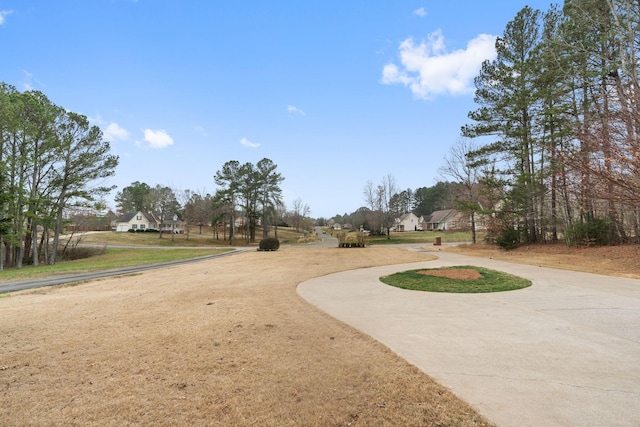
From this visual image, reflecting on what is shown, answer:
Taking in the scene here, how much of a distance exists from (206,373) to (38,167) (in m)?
27.8

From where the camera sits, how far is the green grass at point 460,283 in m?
8.36

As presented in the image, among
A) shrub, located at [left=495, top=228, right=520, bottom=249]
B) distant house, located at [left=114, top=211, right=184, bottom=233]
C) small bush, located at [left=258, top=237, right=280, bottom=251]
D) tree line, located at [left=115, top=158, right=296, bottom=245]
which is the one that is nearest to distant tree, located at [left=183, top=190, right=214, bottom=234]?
tree line, located at [left=115, top=158, right=296, bottom=245]

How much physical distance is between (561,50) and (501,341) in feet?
63.1

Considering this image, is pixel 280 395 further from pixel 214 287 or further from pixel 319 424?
pixel 214 287

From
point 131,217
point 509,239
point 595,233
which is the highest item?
point 131,217

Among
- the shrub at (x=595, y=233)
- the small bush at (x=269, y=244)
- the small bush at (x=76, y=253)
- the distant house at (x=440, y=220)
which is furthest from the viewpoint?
the distant house at (x=440, y=220)

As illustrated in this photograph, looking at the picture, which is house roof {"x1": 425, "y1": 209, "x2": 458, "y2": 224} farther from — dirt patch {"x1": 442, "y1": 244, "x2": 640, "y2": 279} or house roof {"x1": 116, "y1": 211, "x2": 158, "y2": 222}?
house roof {"x1": 116, "y1": 211, "x2": 158, "y2": 222}

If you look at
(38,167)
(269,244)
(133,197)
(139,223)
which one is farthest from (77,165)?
(133,197)

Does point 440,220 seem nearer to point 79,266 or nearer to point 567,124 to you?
point 567,124

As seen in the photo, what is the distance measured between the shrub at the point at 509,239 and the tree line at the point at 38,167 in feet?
101

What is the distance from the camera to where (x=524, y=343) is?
14.0 ft

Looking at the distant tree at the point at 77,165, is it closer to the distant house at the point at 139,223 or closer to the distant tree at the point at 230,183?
the distant tree at the point at 230,183

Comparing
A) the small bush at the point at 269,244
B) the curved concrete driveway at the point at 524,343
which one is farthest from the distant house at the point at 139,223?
the curved concrete driveway at the point at 524,343

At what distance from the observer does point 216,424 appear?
2.43 m
